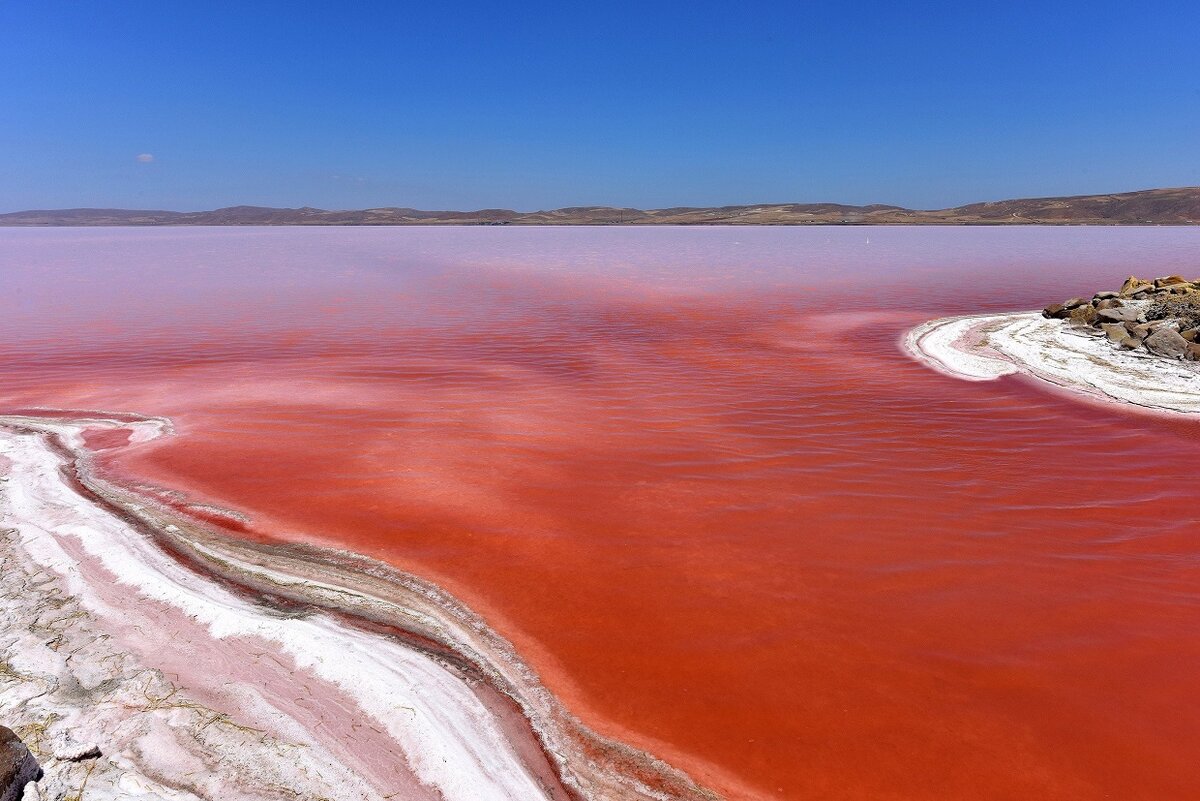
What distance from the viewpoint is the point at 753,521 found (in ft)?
18.4

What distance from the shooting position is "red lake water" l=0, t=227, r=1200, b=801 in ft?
11.1

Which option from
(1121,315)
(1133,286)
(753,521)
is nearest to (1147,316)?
(1121,315)

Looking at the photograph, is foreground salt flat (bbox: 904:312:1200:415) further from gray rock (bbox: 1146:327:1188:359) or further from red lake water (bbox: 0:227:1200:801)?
red lake water (bbox: 0:227:1200:801)

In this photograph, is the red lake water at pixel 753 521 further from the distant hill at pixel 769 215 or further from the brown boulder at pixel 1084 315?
the distant hill at pixel 769 215

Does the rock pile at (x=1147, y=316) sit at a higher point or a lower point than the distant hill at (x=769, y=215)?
lower

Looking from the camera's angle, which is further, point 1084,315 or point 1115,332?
point 1084,315

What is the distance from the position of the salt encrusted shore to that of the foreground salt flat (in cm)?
978

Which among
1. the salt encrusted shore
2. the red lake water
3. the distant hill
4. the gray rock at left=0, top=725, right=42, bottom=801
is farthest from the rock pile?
the distant hill

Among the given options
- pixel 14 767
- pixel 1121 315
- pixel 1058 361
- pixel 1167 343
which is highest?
pixel 1121 315

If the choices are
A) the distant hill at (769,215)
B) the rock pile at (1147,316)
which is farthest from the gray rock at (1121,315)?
the distant hill at (769,215)

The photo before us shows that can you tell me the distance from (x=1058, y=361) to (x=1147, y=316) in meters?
3.34

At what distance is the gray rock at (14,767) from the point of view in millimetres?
2556

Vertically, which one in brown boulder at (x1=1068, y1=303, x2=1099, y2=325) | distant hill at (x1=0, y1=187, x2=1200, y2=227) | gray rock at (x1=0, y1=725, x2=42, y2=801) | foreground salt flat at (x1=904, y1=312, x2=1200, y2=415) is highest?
distant hill at (x1=0, y1=187, x2=1200, y2=227)

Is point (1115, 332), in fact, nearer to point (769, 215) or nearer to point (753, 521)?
point (753, 521)
